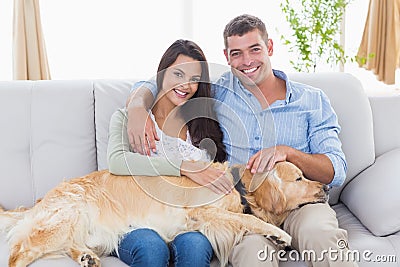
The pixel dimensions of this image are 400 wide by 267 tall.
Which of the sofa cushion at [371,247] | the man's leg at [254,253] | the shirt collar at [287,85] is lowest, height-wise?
the sofa cushion at [371,247]

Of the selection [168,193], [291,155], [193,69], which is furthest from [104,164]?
[291,155]

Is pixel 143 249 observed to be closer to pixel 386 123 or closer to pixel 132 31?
pixel 386 123

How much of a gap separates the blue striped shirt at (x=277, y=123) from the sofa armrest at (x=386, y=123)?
353 millimetres

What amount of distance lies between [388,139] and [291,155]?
628 mm

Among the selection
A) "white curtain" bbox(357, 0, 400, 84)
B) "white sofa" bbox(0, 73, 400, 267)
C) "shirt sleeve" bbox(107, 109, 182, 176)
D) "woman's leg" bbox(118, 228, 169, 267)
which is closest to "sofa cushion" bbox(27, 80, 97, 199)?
"white sofa" bbox(0, 73, 400, 267)

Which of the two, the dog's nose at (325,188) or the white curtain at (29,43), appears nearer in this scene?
the dog's nose at (325,188)

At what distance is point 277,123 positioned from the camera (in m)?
2.26

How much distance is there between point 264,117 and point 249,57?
0.80 feet

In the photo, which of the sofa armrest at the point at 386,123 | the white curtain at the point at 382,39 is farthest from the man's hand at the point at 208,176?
the white curtain at the point at 382,39

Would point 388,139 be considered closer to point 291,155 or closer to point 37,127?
point 291,155

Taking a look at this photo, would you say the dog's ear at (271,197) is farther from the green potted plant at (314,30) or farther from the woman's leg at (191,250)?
the green potted plant at (314,30)

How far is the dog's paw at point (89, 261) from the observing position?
1.85 m

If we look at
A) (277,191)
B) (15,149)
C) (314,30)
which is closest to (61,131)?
(15,149)

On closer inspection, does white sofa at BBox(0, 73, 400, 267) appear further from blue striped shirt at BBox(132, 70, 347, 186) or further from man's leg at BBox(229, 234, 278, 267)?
man's leg at BBox(229, 234, 278, 267)
